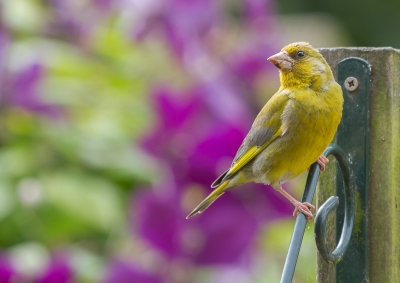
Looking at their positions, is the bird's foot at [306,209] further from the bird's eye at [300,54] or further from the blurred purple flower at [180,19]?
the blurred purple flower at [180,19]

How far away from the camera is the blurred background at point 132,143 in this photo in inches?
117

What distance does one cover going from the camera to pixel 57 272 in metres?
2.70

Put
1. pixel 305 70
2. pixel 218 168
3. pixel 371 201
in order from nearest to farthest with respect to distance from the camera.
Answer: pixel 371 201
pixel 305 70
pixel 218 168

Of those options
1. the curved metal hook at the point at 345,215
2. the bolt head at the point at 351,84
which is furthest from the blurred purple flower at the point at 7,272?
the bolt head at the point at 351,84

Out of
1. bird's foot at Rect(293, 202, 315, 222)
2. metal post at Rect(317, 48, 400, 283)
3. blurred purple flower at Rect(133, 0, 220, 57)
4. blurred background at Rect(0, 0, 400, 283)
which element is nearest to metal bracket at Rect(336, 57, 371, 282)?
metal post at Rect(317, 48, 400, 283)

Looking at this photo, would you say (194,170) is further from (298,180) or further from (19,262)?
(298,180)

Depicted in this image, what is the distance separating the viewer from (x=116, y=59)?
14.3 feet

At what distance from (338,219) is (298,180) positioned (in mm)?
1825

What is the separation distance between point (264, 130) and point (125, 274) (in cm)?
84

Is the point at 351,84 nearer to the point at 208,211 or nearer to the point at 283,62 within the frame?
the point at 283,62

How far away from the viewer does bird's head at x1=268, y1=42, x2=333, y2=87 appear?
209 centimetres

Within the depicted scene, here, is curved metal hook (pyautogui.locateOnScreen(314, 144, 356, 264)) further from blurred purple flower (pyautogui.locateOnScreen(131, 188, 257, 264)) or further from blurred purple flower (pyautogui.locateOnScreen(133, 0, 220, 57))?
blurred purple flower (pyautogui.locateOnScreen(133, 0, 220, 57))

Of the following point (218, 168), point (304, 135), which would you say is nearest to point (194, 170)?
point (218, 168)

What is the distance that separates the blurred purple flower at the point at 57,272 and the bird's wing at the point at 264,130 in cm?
76
